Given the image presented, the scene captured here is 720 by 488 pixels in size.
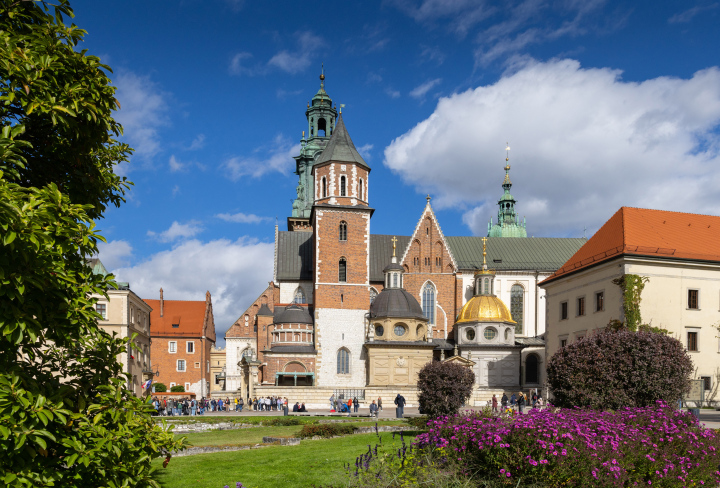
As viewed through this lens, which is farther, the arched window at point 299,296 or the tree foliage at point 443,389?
the arched window at point 299,296

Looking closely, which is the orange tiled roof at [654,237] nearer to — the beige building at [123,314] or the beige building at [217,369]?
the beige building at [123,314]

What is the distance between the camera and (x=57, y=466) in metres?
6.80

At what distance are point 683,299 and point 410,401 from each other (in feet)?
68.8

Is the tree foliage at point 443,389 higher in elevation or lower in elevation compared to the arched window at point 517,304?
lower

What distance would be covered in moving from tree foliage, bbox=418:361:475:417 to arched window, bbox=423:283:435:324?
3692cm

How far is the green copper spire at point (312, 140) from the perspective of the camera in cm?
8462

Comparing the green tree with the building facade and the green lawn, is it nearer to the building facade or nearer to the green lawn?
the green lawn

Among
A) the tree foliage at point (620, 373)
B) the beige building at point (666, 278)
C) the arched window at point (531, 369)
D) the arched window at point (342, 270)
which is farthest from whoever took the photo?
the arched window at point (531, 369)

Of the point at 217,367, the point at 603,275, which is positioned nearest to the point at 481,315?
the point at 603,275

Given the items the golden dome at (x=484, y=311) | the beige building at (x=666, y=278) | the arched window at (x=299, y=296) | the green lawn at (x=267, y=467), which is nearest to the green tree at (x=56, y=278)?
Result: the green lawn at (x=267, y=467)

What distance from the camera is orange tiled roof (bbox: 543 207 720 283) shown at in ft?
112

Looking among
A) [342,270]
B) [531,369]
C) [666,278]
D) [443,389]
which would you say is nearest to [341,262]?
[342,270]

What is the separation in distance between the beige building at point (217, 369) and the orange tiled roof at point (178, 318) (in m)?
5.54

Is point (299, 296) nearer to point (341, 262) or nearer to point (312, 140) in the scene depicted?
point (341, 262)
